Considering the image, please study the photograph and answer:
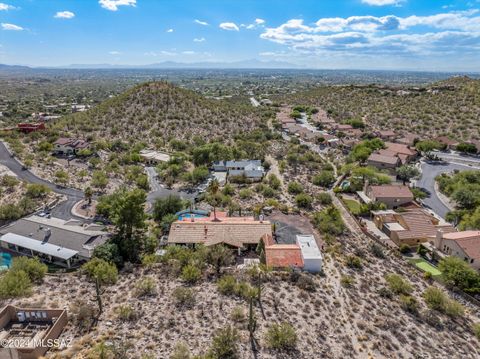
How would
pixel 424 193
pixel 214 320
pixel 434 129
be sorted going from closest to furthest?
1. pixel 214 320
2. pixel 424 193
3. pixel 434 129

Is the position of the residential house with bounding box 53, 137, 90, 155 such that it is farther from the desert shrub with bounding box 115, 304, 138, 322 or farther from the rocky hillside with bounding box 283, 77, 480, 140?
the rocky hillside with bounding box 283, 77, 480, 140

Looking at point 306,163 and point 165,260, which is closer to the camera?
point 165,260

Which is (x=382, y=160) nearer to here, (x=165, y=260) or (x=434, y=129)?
(x=434, y=129)

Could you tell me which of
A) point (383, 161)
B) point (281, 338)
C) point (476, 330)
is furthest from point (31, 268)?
point (383, 161)

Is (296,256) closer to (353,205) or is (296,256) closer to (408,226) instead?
(408,226)

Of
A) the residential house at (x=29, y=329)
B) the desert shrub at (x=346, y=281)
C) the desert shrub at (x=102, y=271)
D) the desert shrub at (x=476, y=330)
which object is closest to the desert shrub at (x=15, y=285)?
the residential house at (x=29, y=329)

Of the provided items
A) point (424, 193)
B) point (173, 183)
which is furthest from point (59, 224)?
point (424, 193)
